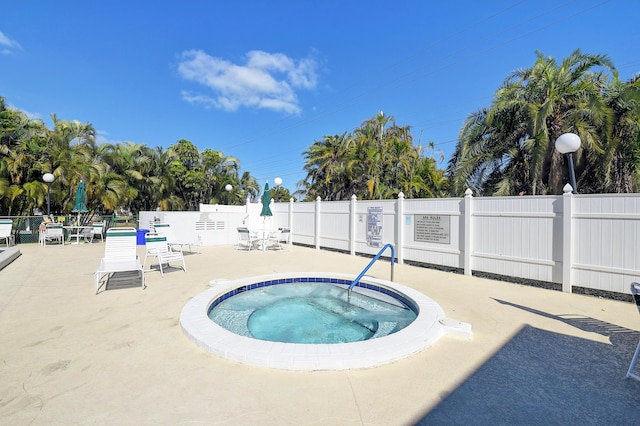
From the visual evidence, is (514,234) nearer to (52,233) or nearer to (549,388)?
(549,388)

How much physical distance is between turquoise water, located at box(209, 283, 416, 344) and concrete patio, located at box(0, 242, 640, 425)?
87 centimetres

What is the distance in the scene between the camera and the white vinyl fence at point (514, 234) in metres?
5.53

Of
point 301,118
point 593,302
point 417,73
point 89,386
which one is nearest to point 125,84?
point 301,118

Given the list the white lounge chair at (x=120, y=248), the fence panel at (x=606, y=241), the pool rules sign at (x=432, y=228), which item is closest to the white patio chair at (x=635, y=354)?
the fence panel at (x=606, y=241)

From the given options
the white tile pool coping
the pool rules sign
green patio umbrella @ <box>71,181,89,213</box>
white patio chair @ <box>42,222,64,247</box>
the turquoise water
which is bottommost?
the turquoise water

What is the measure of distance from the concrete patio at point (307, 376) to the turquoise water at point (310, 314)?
34.1 inches

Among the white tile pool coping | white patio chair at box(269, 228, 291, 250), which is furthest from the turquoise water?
white patio chair at box(269, 228, 291, 250)

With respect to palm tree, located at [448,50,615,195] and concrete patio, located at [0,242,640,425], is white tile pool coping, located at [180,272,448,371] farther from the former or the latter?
palm tree, located at [448,50,615,195]

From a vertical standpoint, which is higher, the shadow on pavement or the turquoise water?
the shadow on pavement

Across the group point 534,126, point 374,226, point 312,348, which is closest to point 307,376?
point 312,348

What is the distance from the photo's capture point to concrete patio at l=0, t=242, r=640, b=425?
7.33ft

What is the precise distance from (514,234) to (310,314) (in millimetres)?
5137

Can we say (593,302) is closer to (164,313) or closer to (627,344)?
(627,344)

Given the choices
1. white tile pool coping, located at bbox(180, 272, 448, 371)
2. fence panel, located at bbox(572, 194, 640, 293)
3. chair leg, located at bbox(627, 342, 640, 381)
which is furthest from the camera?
fence panel, located at bbox(572, 194, 640, 293)
